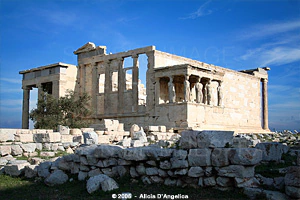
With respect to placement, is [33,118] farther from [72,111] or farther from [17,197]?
[17,197]

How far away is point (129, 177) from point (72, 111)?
54.4 ft

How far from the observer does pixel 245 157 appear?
7168 millimetres

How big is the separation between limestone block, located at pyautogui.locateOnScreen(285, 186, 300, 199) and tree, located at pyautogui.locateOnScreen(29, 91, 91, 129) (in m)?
17.3

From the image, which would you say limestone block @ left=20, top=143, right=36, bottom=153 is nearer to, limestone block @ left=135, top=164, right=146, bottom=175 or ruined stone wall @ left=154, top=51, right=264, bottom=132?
limestone block @ left=135, top=164, right=146, bottom=175

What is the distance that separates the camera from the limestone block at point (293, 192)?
6.63 m

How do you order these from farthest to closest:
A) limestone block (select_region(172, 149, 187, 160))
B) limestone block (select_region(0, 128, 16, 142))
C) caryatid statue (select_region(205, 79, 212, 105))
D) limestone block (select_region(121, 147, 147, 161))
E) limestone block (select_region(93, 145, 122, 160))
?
caryatid statue (select_region(205, 79, 212, 105)), limestone block (select_region(0, 128, 16, 142)), limestone block (select_region(93, 145, 122, 160)), limestone block (select_region(121, 147, 147, 161)), limestone block (select_region(172, 149, 187, 160))

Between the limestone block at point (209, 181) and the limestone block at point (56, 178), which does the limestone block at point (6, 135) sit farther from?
the limestone block at point (209, 181)

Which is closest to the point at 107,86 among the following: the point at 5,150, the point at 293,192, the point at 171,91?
the point at 171,91

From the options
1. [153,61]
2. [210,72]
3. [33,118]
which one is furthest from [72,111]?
[210,72]

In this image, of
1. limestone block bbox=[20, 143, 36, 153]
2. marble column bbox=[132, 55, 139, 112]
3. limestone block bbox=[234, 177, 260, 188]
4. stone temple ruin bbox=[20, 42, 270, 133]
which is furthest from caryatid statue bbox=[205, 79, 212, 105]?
limestone block bbox=[234, 177, 260, 188]

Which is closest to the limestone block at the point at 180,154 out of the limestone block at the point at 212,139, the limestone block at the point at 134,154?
the limestone block at the point at 212,139

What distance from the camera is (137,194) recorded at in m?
7.53

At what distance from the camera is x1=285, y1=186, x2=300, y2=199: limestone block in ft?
21.8

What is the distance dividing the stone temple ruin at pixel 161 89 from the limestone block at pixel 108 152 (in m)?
12.3
